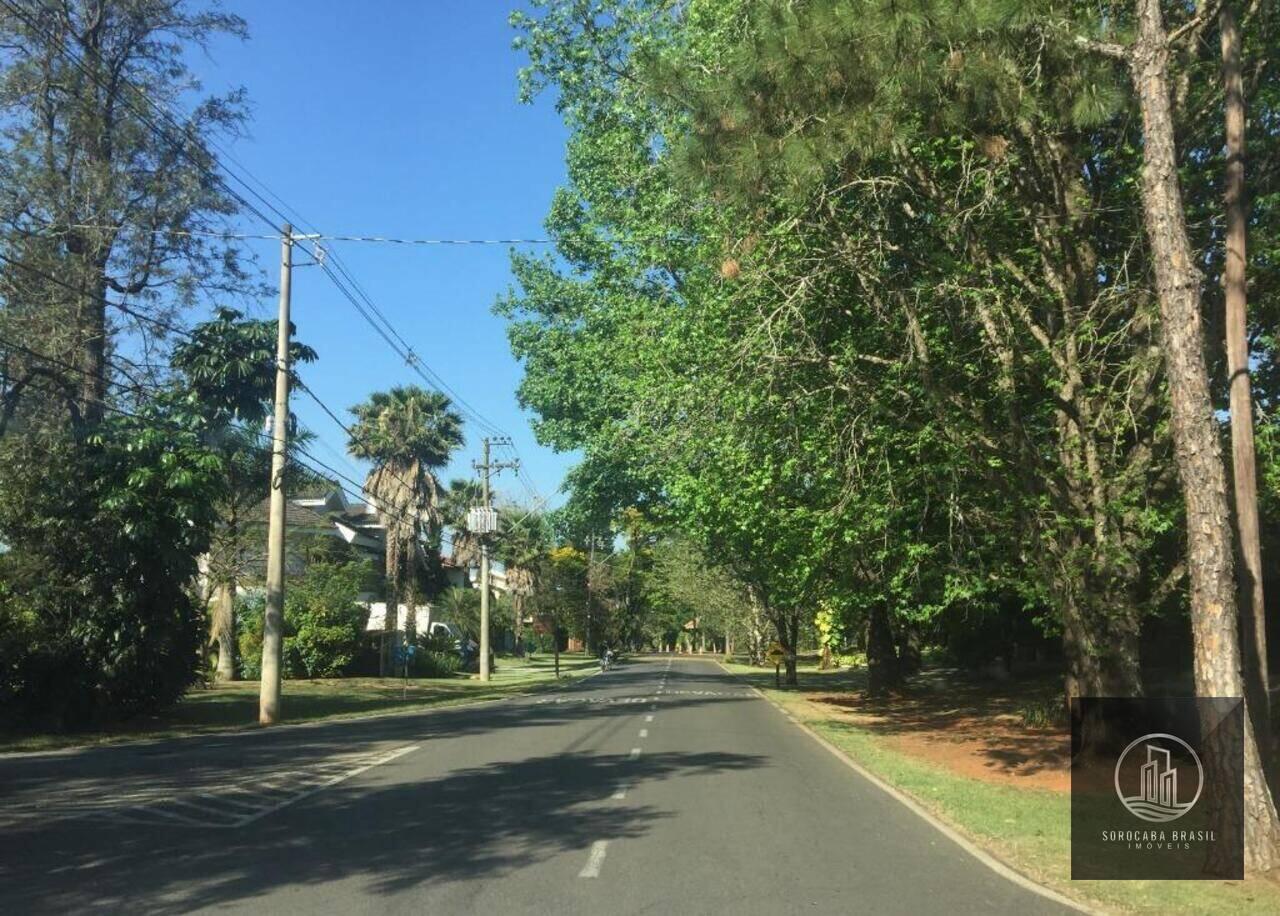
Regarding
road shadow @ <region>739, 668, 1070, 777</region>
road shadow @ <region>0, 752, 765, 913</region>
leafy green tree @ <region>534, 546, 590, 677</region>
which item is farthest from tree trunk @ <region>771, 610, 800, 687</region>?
leafy green tree @ <region>534, 546, 590, 677</region>

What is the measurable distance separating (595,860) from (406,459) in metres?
40.8

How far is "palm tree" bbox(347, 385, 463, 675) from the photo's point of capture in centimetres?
4681

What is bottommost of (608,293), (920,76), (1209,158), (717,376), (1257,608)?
(1257,608)

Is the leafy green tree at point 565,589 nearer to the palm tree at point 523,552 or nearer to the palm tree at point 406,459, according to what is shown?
the palm tree at point 523,552

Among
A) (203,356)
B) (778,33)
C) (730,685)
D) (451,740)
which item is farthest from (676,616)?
(778,33)

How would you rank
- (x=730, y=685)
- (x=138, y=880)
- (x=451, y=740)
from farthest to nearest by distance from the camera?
1. (x=730, y=685)
2. (x=451, y=740)
3. (x=138, y=880)

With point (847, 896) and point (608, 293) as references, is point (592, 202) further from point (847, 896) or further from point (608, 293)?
point (847, 896)

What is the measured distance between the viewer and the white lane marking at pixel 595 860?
838cm

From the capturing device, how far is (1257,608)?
9039 millimetres

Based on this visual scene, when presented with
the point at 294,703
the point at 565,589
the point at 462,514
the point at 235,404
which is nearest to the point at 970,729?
the point at 294,703

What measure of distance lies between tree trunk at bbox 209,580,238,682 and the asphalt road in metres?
18.7

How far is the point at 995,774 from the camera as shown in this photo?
15078 mm

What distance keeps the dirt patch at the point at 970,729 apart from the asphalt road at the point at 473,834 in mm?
2164

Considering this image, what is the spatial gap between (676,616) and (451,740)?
86098 mm
